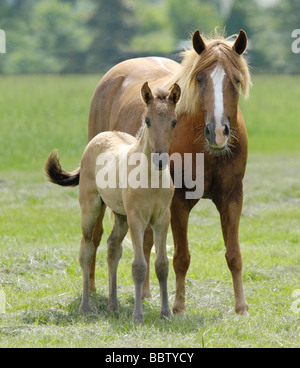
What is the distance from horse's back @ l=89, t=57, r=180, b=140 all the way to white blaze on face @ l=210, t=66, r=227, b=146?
4.48ft

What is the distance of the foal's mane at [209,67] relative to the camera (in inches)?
216

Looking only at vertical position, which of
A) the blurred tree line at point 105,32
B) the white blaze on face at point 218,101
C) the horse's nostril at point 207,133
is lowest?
the horse's nostril at point 207,133

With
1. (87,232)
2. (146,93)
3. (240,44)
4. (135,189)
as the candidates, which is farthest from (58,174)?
(240,44)

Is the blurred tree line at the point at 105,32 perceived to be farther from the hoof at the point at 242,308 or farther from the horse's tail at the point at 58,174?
the hoof at the point at 242,308

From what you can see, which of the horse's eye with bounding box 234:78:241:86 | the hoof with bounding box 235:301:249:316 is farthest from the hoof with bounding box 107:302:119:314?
the horse's eye with bounding box 234:78:241:86

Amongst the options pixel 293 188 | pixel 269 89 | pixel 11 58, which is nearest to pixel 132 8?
pixel 11 58

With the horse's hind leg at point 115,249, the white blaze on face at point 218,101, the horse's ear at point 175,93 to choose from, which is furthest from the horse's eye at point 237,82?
the horse's hind leg at point 115,249

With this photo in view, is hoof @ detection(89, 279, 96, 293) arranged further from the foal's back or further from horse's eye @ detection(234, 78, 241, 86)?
horse's eye @ detection(234, 78, 241, 86)

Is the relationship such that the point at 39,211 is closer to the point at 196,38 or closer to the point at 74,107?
the point at 196,38

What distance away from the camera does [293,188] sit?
12195 millimetres

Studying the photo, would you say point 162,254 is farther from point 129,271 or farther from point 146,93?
point 129,271

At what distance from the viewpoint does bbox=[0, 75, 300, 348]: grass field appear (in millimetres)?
4910

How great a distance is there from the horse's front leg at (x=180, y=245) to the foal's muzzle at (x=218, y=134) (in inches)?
30.1
